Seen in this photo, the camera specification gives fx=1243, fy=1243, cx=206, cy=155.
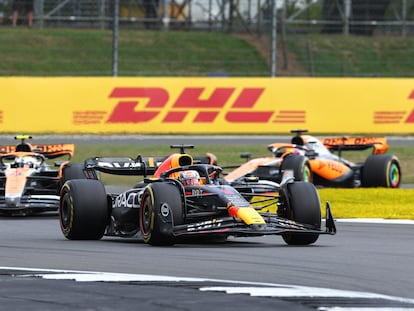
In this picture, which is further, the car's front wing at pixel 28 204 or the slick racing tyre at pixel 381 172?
the slick racing tyre at pixel 381 172

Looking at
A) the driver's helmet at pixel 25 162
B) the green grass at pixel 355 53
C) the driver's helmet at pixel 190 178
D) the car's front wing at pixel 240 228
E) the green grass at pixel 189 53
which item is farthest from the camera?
the green grass at pixel 355 53

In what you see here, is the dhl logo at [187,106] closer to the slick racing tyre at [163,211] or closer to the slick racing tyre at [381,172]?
the slick racing tyre at [381,172]

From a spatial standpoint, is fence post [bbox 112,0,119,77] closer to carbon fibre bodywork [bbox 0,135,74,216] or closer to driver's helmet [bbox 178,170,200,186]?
carbon fibre bodywork [bbox 0,135,74,216]

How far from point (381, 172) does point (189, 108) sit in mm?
10121

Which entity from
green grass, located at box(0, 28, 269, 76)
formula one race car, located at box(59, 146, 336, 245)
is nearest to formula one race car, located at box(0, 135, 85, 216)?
formula one race car, located at box(59, 146, 336, 245)

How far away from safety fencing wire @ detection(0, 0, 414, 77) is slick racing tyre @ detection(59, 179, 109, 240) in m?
22.8

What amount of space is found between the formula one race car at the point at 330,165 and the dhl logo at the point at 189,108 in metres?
8.47

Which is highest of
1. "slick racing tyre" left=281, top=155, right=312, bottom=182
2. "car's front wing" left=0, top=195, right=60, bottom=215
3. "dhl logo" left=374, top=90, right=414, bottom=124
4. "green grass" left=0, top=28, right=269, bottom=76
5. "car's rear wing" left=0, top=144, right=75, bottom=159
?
"green grass" left=0, top=28, right=269, bottom=76

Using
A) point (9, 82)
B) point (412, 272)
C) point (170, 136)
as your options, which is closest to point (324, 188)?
point (170, 136)

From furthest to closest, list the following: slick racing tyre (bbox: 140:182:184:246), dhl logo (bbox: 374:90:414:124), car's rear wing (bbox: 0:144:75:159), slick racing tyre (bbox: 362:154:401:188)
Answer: dhl logo (bbox: 374:90:414:124), slick racing tyre (bbox: 362:154:401:188), car's rear wing (bbox: 0:144:75:159), slick racing tyre (bbox: 140:182:184:246)

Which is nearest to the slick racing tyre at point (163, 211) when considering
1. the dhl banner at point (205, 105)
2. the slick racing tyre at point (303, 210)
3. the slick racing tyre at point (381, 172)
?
the slick racing tyre at point (303, 210)

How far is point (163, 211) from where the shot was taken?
12164mm

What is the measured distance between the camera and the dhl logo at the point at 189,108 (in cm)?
3152

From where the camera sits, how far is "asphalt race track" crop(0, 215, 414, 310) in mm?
8164
